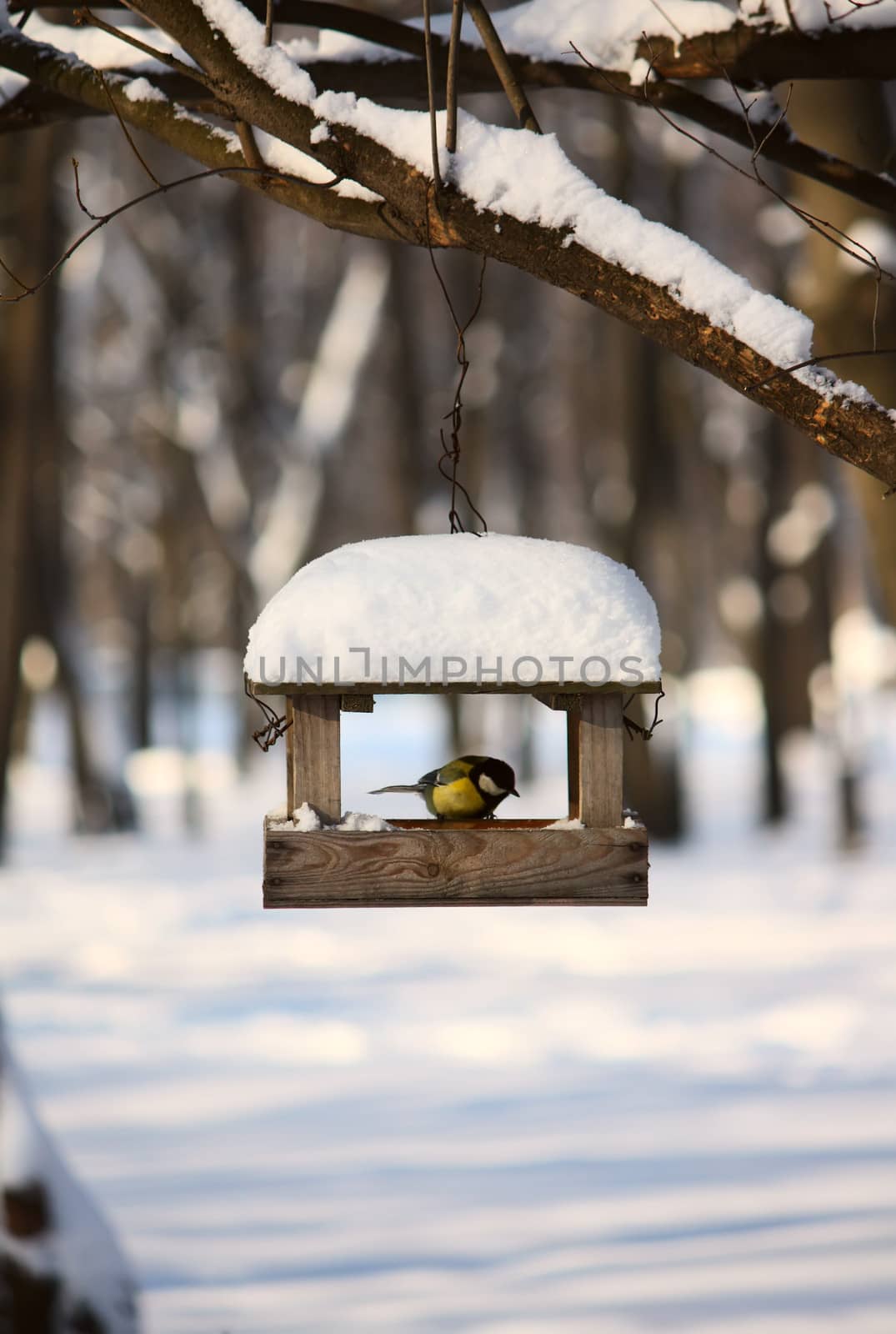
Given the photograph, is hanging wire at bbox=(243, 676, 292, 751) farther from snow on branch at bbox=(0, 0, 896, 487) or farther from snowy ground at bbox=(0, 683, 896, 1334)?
snowy ground at bbox=(0, 683, 896, 1334)

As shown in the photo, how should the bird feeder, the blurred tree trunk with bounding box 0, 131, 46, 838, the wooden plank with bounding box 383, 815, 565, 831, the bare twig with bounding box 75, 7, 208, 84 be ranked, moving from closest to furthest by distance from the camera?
the bare twig with bounding box 75, 7, 208, 84 → the bird feeder → the wooden plank with bounding box 383, 815, 565, 831 → the blurred tree trunk with bounding box 0, 131, 46, 838

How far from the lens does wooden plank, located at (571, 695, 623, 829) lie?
2877 mm

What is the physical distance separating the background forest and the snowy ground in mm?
27

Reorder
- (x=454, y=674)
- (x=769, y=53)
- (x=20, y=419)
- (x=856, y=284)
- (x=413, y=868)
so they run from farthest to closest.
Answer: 1. (x=20, y=419)
2. (x=856, y=284)
3. (x=769, y=53)
4. (x=413, y=868)
5. (x=454, y=674)

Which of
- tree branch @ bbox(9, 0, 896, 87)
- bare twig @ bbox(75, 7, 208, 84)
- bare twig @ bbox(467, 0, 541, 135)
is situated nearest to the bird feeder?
bare twig @ bbox(467, 0, 541, 135)

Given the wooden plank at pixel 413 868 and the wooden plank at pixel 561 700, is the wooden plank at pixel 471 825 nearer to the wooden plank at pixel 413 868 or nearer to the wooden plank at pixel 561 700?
the wooden plank at pixel 413 868

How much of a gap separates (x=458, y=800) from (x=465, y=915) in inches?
321

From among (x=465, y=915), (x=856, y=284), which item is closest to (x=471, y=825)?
(x=856, y=284)

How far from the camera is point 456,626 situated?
2643mm

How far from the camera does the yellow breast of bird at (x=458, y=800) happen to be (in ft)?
9.94

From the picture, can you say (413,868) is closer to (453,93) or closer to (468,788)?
(468,788)

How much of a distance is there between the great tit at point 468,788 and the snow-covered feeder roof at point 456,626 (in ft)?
1.42

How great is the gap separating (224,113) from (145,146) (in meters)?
12.6

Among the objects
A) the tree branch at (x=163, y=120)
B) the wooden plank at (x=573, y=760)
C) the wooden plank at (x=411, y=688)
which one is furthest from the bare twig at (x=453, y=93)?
the wooden plank at (x=573, y=760)
